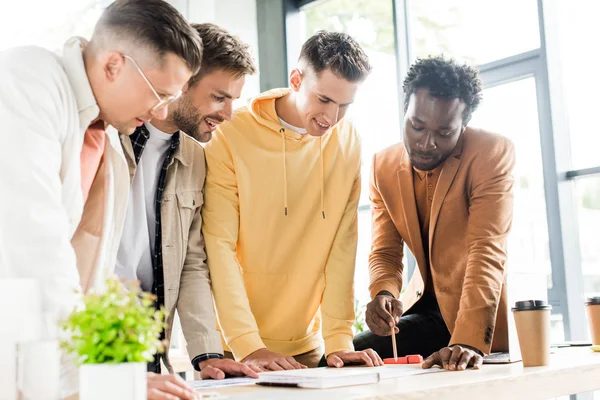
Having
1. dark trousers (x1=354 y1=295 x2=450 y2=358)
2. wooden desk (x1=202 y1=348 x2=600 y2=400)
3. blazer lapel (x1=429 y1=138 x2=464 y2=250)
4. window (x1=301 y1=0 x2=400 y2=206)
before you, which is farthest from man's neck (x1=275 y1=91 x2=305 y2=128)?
window (x1=301 y1=0 x2=400 y2=206)

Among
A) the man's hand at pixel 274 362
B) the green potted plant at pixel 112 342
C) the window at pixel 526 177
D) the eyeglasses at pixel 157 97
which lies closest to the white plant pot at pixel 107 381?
the green potted plant at pixel 112 342

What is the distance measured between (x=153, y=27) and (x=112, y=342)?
764 mm

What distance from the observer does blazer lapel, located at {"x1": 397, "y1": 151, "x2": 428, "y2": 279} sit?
2.33 m

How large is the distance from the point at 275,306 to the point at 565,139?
2342mm

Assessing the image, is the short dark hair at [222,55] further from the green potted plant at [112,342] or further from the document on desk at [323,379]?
the green potted plant at [112,342]

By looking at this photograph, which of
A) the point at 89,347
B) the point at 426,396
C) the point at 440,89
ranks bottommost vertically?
the point at 426,396

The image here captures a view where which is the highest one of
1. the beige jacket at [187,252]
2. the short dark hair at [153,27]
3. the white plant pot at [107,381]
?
the short dark hair at [153,27]

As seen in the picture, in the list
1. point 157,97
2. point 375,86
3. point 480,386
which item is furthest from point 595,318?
point 375,86

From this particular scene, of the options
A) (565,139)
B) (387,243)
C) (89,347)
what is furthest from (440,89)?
(565,139)

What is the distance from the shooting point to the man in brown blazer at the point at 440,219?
6.88ft

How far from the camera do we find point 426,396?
53.0 inches

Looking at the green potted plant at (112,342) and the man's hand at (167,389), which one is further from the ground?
the green potted plant at (112,342)

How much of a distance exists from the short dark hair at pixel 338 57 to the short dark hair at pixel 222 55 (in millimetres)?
231

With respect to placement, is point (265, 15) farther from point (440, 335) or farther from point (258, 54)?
point (440, 335)
